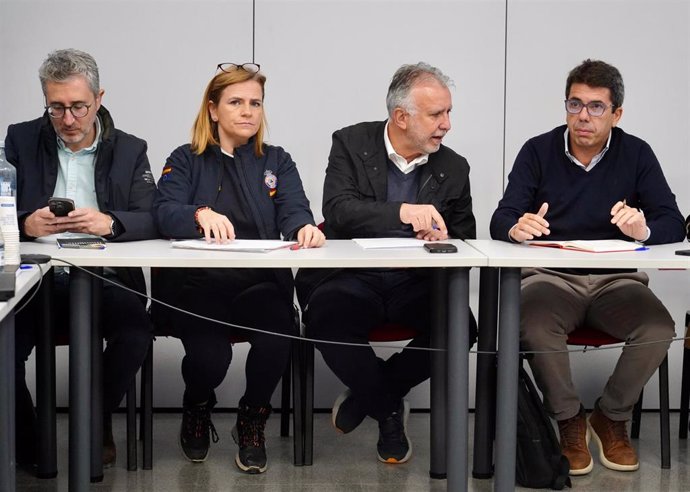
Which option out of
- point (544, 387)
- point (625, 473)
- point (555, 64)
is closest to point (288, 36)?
point (555, 64)

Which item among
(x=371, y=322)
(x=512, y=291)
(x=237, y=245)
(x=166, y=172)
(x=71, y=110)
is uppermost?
(x=71, y=110)

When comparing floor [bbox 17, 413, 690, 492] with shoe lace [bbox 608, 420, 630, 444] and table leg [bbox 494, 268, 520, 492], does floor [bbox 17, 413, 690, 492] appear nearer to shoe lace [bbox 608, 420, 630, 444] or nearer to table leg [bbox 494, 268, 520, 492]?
shoe lace [bbox 608, 420, 630, 444]

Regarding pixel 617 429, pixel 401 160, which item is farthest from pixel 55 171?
pixel 617 429

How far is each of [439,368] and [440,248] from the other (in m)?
0.45

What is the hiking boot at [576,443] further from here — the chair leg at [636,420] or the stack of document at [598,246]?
the stack of document at [598,246]

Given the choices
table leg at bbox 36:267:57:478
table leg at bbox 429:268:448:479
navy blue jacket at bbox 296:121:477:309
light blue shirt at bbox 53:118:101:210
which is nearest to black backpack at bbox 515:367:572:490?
table leg at bbox 429:268:448:479

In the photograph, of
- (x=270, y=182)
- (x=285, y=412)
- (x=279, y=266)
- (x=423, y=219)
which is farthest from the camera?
(x=285, y=412)

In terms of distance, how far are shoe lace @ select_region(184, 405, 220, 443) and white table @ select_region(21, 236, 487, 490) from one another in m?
0.49

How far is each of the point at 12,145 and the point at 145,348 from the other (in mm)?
805

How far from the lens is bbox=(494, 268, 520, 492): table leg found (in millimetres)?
2654

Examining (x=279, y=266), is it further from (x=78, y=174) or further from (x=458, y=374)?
(x=78, y=174)

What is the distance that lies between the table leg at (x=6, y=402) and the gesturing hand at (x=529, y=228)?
1.50 metres

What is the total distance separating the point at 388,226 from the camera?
10.3 feet

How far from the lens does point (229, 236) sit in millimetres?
2812
